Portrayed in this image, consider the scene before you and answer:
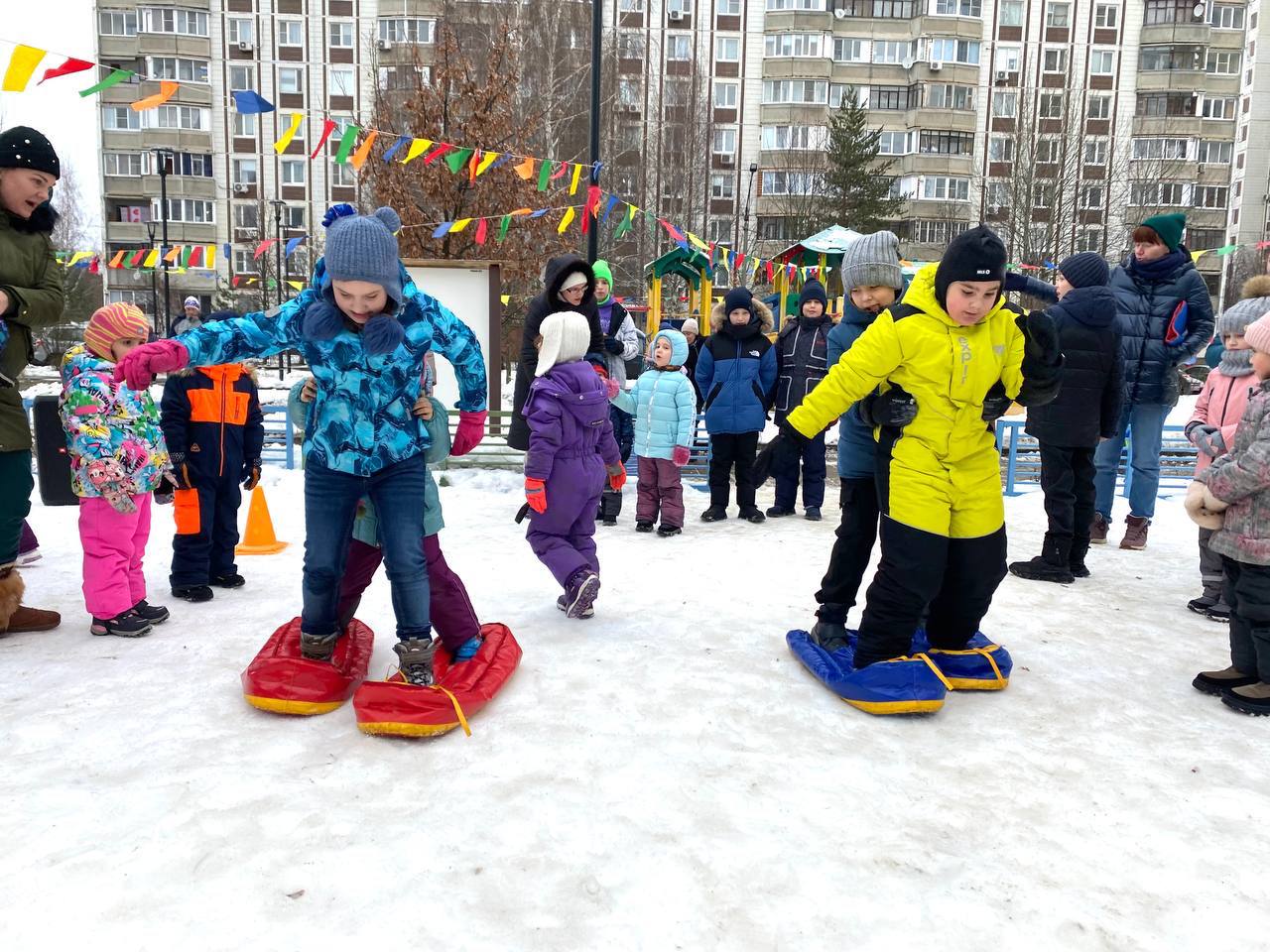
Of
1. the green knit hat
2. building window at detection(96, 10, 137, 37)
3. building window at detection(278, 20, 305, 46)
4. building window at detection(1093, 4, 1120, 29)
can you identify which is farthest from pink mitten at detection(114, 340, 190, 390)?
building window at detection(96, 10, 137, 37)

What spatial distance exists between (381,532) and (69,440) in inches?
75.5

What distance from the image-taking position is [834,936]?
2.26 m

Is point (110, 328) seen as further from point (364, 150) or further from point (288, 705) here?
point (364, 150)

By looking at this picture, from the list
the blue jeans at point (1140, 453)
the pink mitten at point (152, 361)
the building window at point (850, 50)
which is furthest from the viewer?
the building window at point (850, 50)

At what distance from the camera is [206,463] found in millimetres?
5188

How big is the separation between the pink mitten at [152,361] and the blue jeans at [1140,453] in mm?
6040

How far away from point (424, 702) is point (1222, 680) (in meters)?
3.48

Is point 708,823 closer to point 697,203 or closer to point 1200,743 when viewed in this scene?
point 1200,743

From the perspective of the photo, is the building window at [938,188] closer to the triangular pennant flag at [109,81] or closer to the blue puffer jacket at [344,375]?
the triangular pennant flag at [109,81]

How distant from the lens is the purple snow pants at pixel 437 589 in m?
3.83

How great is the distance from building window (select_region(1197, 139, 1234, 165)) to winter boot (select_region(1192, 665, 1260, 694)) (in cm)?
5799

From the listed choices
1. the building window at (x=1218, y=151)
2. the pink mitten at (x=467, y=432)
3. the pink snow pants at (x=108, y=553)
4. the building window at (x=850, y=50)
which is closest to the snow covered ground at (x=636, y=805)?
the pink snow pants at (x=108, y=553)

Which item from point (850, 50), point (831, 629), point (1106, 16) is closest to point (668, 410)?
point (831, 629)

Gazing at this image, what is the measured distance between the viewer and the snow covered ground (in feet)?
7.54
